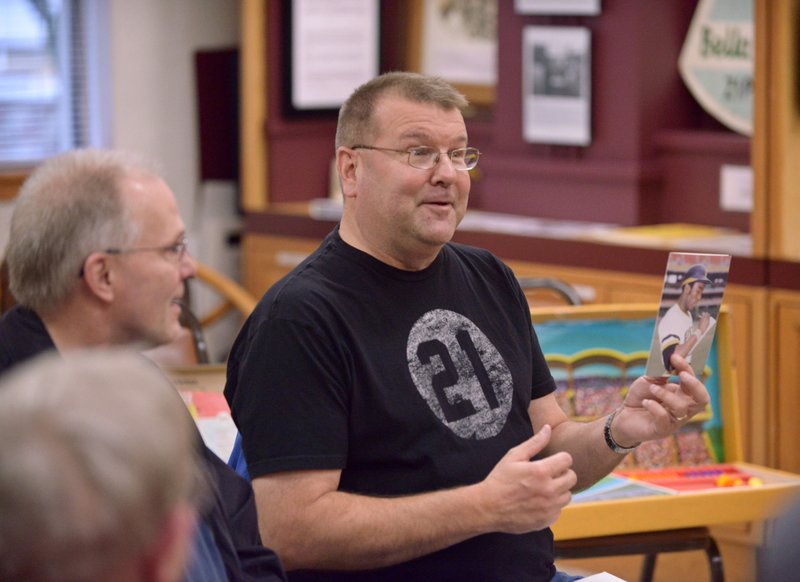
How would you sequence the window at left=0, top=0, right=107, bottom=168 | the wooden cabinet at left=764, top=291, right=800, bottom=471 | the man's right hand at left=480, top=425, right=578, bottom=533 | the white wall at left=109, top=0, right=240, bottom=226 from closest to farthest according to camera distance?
the man's right hand at left=480, top=425, right=578, bottom=533, the wooden cabinet at left=764, top=291, right=800, bottom=471, the window at left=0, top=0, right=107, bottom=168, the white wall at left=109, top=0, right=240, bottom=226

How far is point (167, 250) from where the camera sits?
2049 mm

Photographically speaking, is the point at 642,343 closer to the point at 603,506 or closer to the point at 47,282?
the point at 603,506

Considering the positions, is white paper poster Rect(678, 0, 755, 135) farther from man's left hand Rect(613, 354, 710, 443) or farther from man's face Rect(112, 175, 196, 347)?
man's face Rect(112, 175, 196, 347)

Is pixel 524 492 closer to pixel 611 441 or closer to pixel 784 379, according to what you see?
pixel 611 441

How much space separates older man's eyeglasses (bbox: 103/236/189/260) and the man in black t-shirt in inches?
7.5

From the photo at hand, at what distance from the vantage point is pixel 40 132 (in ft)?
18.7

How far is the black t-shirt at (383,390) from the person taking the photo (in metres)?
2.12

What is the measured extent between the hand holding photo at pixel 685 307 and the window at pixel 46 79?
152 inches

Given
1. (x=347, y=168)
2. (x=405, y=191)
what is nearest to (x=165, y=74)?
(x=347, y=168)

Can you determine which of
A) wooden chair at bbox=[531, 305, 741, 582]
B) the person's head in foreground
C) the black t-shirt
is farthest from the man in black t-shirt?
wooden chair at bbox=[531, 305, 741, 582]

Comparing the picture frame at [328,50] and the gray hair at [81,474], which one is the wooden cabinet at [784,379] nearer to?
the picture frame at [328,50]

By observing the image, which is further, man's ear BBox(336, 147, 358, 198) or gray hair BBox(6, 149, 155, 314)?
man's ear BBox(336, 147, 358, 198)

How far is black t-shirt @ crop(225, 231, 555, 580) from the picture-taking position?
83.6 inches

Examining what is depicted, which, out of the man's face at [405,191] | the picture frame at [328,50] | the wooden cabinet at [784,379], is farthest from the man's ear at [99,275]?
the picture frame at [328,50]
